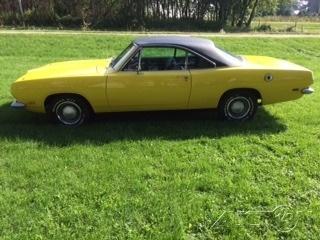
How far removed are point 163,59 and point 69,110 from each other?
1.62 meters

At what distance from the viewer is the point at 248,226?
4.10 metres

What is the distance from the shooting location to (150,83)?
6.51 metres

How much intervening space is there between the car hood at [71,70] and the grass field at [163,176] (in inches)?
29.4

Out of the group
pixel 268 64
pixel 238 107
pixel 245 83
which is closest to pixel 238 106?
pixel 238 107

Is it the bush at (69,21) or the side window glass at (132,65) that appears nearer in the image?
the side window glass at (132,65)

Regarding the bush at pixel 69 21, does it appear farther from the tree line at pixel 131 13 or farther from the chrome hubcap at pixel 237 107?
the chrome hubcap at pixel 237 107

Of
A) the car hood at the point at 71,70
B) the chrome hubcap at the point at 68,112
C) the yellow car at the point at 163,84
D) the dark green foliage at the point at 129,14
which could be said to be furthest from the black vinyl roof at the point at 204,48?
the dark green foliage at the point at 129,14

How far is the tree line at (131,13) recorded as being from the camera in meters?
24.3

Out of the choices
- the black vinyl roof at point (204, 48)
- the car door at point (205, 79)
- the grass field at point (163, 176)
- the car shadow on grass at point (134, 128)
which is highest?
the black vinyl roof at point (204, 48)

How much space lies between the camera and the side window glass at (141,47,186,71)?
6.65 metres

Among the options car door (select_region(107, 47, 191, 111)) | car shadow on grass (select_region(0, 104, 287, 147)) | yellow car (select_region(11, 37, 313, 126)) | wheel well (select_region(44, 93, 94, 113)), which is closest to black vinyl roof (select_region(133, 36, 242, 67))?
yellow car (select_region(11, 37, 313, 126))

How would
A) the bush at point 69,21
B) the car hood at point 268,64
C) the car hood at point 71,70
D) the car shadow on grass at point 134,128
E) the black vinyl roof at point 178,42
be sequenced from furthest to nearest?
the bush at point 69,21
the car hood at point 268,64
the black vinyl roof at point 178,42
the car hood at point 71,70
the car shadow on grass at point 134,128

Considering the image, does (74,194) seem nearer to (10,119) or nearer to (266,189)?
(266,189)

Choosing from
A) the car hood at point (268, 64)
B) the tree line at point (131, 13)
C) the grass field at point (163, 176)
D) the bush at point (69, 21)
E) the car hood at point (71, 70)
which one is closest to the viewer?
the grass field at point (163, 176)
